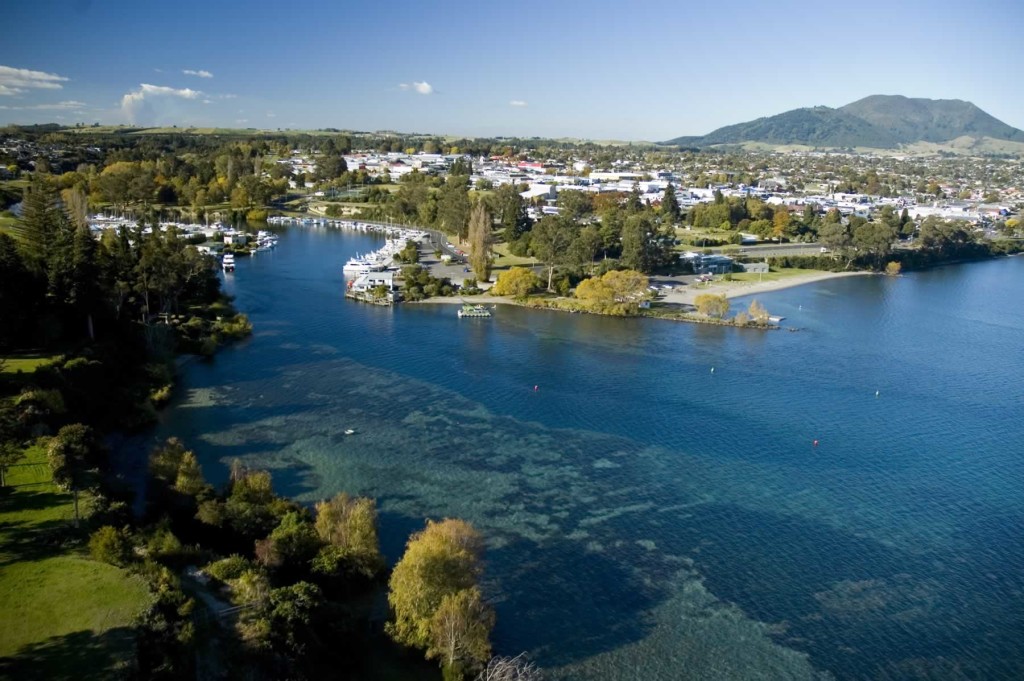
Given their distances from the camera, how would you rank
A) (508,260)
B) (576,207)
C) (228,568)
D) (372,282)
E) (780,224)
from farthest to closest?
(780,224) < (576,207) < (508,260) < (372,282) < (228,568)

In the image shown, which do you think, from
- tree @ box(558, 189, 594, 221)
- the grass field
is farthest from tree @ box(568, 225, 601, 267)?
the grass field

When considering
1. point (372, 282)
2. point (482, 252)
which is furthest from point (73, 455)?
point (482, 252)

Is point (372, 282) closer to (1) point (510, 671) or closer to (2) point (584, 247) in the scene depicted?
(2) point (584, 247)

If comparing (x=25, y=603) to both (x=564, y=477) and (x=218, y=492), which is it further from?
(x=564, y=477)

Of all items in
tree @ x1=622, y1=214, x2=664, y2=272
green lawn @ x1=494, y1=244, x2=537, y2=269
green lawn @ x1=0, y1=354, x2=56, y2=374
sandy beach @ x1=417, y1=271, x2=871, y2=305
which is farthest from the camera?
green lawn @ x1=494, y1=244, x2=537, y2=269

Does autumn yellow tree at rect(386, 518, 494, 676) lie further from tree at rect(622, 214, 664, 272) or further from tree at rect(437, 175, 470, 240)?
tree at rect(437, 175, 470, 240)

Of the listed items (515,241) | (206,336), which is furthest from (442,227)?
(206,336)

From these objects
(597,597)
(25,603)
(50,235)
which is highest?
(50,235)
